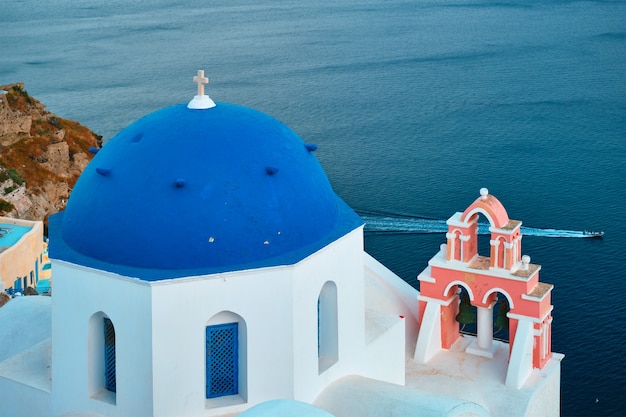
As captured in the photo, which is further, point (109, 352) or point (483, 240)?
point (483, 240)

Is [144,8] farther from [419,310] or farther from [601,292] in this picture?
[419,310]

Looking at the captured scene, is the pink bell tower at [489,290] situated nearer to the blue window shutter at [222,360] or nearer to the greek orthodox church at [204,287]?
the greek orthodox church at [204,287]

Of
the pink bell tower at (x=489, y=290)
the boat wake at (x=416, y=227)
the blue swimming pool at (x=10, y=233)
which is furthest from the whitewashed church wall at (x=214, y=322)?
the boat wake at (x=416, y=227)

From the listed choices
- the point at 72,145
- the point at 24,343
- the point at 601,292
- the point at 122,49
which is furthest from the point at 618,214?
the point at 122,49

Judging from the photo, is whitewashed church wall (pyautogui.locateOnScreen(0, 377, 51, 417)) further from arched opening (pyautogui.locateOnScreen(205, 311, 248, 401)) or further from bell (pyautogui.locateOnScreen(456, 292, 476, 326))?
bell (pyautogui.locateOnScreen(456, 292, 476, 326))

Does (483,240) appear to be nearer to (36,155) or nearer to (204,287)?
(36,155)

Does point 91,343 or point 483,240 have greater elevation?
point 91,343

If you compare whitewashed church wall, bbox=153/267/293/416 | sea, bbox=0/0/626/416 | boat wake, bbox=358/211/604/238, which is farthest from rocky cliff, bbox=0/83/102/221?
whitewashed church wall, bbox=153/267/293/416

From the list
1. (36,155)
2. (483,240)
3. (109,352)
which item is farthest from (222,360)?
(36,155)
